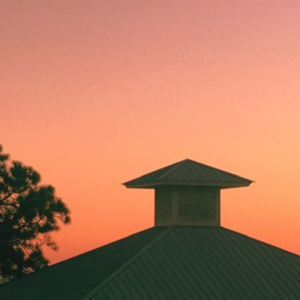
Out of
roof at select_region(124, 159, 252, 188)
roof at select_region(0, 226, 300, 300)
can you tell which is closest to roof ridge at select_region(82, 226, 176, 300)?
roof at select_region(0, 226, 300, 300)

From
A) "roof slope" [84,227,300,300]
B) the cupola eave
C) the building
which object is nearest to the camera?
"roof slope" [84,227,300,300]

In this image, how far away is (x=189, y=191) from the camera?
3934cm

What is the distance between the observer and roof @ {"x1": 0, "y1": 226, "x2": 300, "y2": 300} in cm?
3384

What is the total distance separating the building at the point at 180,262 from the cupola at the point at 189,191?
0.14ft

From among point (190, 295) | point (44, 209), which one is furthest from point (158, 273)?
point (44, 209)

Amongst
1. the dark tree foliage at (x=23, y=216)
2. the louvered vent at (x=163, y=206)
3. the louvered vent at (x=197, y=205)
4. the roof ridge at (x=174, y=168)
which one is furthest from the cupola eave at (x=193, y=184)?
the dark tree foliage at (x=23, y=216)

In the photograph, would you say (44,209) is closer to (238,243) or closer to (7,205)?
(7,205)

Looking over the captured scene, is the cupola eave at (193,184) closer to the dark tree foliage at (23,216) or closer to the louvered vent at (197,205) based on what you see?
the louvered vent at (197,205)

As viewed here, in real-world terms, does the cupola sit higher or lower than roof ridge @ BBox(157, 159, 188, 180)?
lower

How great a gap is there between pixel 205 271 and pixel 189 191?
4655 mm

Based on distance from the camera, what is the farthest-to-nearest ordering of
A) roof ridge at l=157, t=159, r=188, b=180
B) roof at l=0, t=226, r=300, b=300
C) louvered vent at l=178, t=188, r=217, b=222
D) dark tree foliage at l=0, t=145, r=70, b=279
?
dark tree foliage at l=0, t=145, r=70, b=279
louvered vent at l=178, t=188, r=217, b=222
roof ridge at l=157, t=159, r=188, b=180
roof at l=0, t=226, r=300, b=300

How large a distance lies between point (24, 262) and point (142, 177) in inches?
580

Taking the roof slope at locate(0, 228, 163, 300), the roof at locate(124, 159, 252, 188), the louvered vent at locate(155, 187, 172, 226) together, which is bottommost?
the roof slope at locate(0, 228, 163, 300)

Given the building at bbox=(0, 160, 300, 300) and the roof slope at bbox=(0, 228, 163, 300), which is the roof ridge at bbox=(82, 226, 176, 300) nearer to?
the building at bbox=(0, 160, 300, 300)
